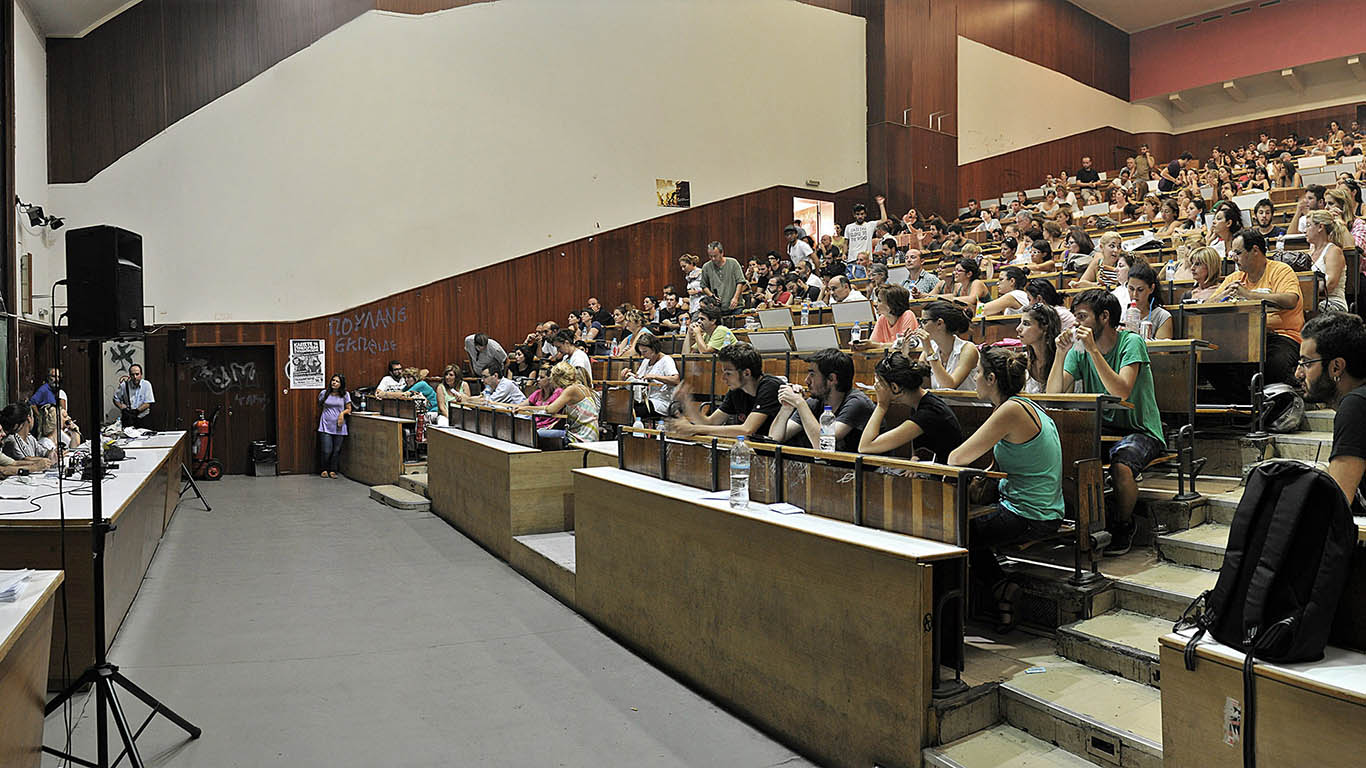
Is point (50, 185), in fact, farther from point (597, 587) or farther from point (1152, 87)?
point (1152, 87)

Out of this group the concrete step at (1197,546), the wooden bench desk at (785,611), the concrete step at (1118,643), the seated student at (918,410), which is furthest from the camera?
the seated student at (918,410)

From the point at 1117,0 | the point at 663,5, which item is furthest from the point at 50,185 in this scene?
the point at 1117,0

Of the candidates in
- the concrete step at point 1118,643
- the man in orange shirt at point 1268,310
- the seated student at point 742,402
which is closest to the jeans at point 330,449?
the seated student at point 742,402

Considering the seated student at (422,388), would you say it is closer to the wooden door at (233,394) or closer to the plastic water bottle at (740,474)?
the wooden door at (233,394)

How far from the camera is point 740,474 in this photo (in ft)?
10.3

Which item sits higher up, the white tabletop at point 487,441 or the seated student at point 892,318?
the seated student at point 892,318

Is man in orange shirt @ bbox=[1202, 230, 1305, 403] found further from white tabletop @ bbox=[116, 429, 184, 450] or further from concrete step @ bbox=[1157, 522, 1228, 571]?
white tabletop @ bbox=[116, 429, 184, 450]

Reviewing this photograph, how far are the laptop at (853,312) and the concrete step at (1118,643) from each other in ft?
11.9

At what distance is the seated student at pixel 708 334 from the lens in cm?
654

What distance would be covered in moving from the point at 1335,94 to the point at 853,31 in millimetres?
8096

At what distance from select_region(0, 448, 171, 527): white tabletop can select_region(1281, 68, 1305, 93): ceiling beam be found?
16802 millimetres

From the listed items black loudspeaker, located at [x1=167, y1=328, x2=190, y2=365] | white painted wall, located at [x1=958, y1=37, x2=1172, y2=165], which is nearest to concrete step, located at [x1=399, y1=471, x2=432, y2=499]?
black loudspeaker, located at [x1=167, y1=328, x2=190, y2=365]

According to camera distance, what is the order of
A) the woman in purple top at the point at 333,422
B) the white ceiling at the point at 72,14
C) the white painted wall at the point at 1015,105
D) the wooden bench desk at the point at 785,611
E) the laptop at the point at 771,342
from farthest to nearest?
1. the white painted wall at the point at 1015,105
2. the woman in purple top at the point at 333,422
3. the white ceiling at the point at 72,14
4. the laptop at the point at 771,342
5. the wooden bench desk at the point at 785,611

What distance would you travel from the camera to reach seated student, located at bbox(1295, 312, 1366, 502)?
193 centimetres
